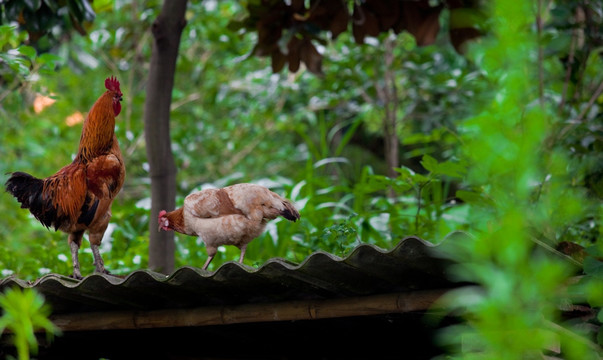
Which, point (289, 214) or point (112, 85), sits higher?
point (112, 85)

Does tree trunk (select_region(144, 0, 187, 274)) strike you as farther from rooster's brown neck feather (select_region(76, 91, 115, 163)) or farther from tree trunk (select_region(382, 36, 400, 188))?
tree trunk (select_region(382, 36, 400, 188))

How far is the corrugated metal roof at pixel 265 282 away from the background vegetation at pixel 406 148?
222 millimetres

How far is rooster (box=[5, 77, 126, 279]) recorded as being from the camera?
114 inches

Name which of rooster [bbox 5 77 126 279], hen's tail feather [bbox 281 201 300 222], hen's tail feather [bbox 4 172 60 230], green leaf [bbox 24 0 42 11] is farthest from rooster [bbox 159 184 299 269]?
green leaf [bbox 24 0 42 11]

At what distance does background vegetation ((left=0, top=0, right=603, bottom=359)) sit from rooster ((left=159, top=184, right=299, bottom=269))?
36 centimetres

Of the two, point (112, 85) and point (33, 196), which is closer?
point (33, 196)

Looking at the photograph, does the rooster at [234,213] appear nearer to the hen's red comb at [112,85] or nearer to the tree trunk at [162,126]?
the hen's red comb at [112,85]

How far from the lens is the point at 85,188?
2.88 m

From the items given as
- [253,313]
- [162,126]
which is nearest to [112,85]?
[162,126]

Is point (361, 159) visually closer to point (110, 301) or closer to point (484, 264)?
point (110, 301)

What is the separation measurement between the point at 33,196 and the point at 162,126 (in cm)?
113

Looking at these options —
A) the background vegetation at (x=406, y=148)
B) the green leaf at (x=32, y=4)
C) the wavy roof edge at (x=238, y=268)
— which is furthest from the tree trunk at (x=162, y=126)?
the wavy roof edge at (x=238, y=268)

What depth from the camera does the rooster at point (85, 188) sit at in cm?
288

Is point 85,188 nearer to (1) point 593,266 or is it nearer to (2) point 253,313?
(2) point 253,313
